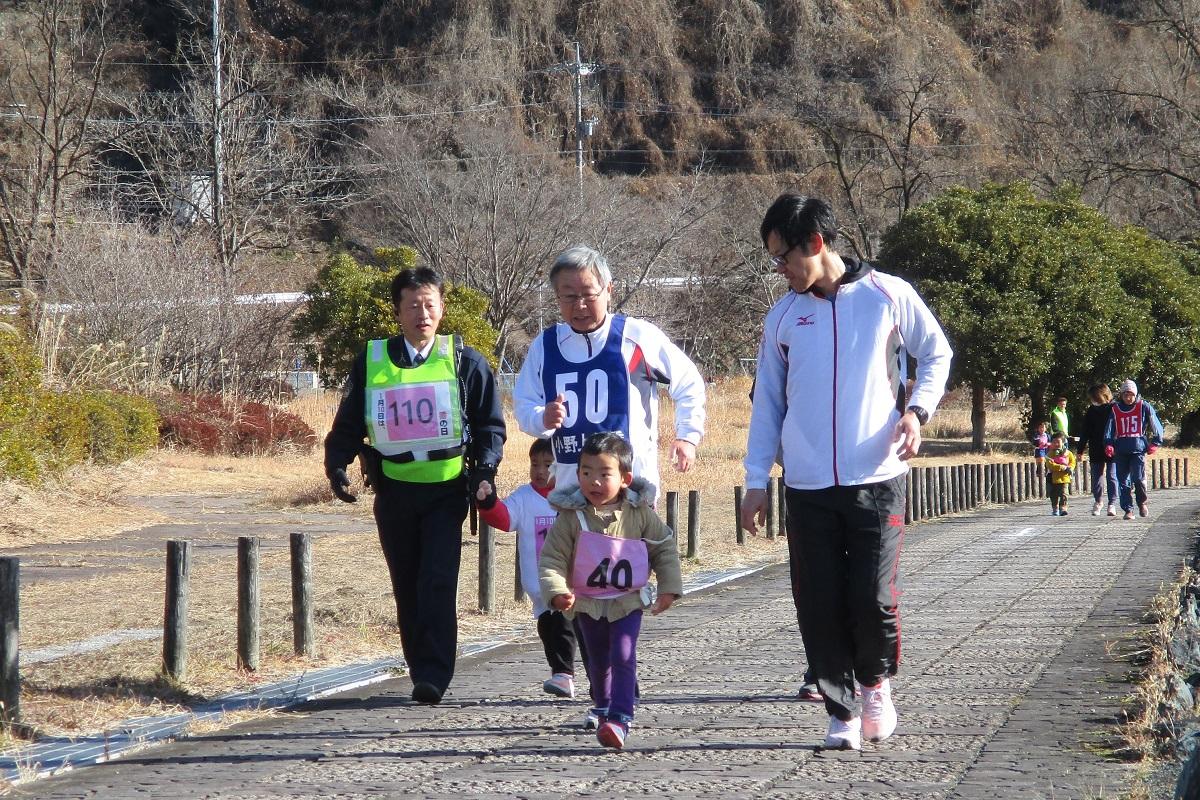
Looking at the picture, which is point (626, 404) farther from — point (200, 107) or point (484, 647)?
point (200, 107)

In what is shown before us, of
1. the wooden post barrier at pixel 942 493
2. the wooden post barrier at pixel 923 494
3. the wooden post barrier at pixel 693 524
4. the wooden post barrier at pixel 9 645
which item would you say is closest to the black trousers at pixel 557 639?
the wooden post barrier at pixel 9 645

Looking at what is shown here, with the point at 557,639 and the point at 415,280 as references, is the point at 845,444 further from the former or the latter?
the point at 415,280

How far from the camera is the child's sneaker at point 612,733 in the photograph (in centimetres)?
509

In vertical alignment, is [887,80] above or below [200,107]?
above

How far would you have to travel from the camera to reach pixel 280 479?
21.4m

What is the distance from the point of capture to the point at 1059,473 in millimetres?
18688

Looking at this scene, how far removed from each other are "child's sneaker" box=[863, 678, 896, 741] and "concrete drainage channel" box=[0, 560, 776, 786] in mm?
2516

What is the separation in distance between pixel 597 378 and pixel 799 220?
1.11m

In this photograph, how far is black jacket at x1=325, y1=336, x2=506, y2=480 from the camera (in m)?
→ 6.27

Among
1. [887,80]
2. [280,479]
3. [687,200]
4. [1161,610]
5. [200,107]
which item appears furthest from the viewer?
[887,80]

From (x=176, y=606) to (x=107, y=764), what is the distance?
155 cm

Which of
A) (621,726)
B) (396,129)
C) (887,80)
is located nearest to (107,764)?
(621,726)

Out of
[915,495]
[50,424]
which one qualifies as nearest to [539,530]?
[50,424]

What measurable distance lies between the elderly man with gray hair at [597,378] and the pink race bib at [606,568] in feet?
1.47
